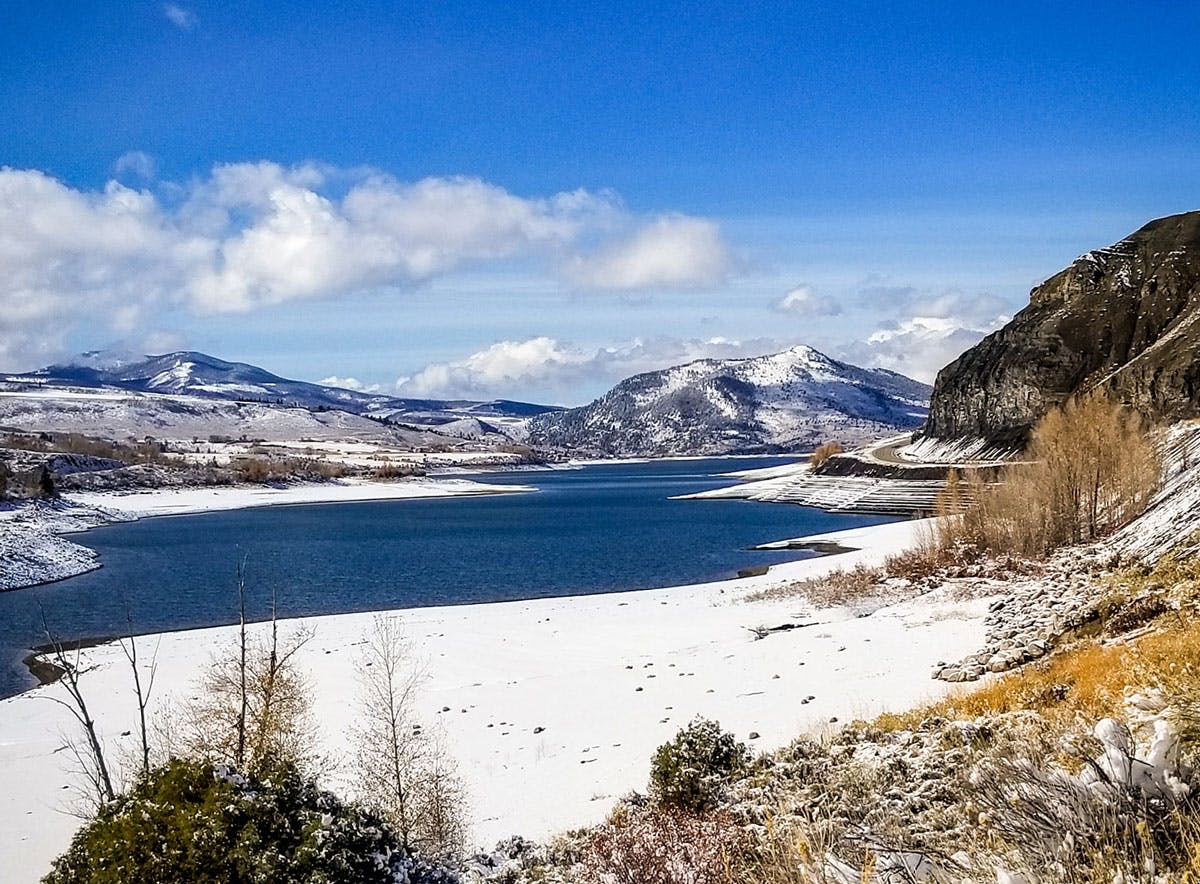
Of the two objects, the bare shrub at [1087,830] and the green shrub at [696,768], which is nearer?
the bare shrub at [1087,830]

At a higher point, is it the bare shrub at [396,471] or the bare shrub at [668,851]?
the bare shrub at [668,851]

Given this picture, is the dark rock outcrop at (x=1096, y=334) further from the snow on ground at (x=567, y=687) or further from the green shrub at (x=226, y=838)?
the green shrub at (x=226, y=838)

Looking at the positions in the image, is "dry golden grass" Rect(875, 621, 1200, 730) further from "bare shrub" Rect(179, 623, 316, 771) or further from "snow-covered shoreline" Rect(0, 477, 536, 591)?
"snow-covered shoreline" Rect(0, 477, 536, 591)

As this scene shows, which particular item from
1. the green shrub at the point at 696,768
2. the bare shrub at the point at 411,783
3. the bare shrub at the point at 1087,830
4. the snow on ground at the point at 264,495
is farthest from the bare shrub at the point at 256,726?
the snow on ground at the point at 264,495


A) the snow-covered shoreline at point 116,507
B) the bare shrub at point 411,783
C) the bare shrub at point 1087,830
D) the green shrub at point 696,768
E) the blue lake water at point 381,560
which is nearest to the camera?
the bare shrub at point 1087,830

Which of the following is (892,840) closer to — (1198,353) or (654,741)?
(654,741)

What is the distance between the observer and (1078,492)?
36.9 meters

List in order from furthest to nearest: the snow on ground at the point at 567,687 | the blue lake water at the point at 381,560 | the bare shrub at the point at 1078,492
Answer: the blue lake water at the point at 381,560 < the bare shrub at the point at 1078,492 < the snow on ground at the point at 567,687

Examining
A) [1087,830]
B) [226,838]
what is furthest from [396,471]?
[1087,830]

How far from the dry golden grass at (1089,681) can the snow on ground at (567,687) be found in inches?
127

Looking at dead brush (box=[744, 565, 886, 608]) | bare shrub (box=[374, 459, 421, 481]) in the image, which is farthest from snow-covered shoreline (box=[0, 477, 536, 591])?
dead brush (box=[744, 565, 886, 608])

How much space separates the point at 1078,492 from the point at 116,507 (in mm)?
107720

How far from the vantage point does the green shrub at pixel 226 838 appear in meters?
7.28

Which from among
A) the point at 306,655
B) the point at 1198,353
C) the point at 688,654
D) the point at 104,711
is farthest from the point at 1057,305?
the point at 104,711
